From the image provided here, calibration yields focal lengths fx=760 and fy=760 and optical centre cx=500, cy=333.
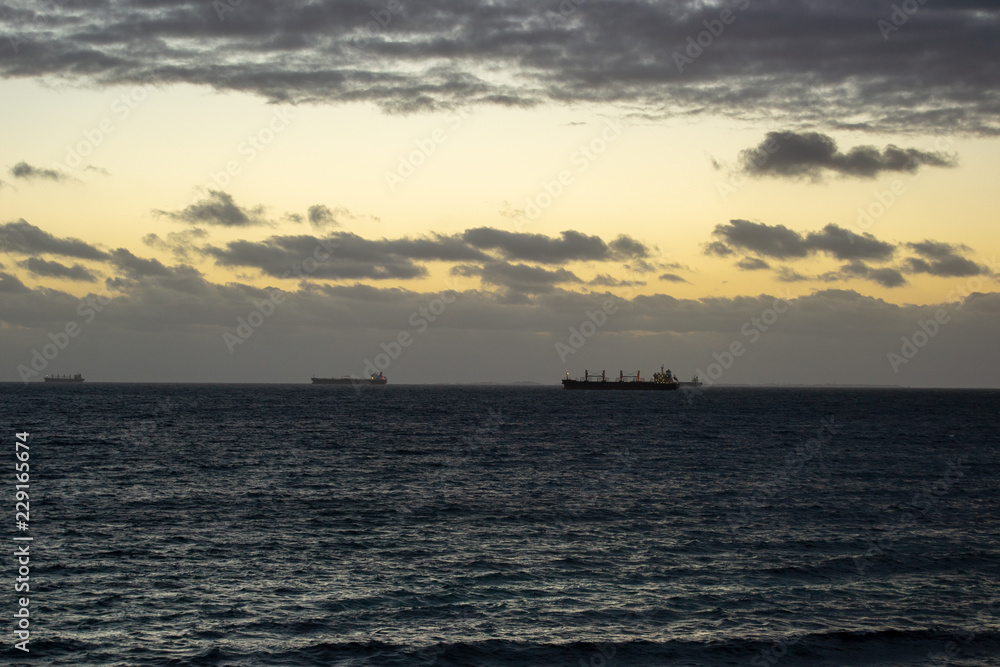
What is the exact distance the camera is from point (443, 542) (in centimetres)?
3931

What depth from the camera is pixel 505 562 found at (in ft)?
117

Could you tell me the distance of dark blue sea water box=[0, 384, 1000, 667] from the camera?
26.0 metres

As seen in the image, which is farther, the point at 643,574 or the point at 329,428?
the point at 329,428

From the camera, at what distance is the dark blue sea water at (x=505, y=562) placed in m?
26.0

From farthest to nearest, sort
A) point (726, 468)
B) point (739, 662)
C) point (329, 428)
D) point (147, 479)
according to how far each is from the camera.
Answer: point (329, 428)
point (726, 468)
point (147, 479)
point (739, 662)

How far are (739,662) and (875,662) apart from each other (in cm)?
454

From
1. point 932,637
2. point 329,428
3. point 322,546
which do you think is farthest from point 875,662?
point 329,428

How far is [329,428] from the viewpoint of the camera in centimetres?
12175

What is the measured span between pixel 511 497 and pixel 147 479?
2905 centimetres

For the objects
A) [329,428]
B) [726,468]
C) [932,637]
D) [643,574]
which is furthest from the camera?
[329,428]

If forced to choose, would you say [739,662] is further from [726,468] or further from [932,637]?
[726,468]

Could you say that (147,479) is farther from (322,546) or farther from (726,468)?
(726,468)

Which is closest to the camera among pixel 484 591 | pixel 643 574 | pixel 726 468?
pixel 484 591

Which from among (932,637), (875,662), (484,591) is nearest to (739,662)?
(875,662)
